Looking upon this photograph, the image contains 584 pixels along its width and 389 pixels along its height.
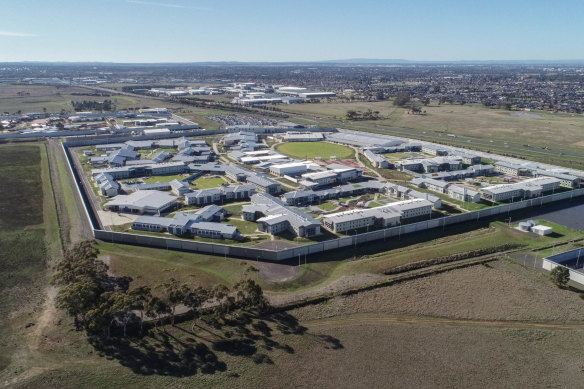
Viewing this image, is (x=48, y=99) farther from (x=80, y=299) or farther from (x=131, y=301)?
(x=131, y=301)

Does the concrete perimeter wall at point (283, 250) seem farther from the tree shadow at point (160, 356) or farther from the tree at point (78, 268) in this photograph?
the tree shadow at point (160, 356)

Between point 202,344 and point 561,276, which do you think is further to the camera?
point 561,276

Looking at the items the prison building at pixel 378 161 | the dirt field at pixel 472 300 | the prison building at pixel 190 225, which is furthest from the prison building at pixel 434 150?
the prison building at pixel 190 225

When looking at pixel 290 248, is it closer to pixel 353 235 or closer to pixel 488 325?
pixel 353 235

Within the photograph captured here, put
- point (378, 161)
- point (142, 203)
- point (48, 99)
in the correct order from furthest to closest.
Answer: point (48, 99), point (378, 161), point (142, 203)

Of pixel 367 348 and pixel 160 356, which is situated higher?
pixel 160 356

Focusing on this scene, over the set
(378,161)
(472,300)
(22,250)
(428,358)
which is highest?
(378,161)

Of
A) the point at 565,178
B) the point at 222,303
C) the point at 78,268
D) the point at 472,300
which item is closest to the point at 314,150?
the point at 565,178

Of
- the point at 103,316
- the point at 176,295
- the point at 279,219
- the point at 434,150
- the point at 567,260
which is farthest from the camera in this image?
the point at 434,150

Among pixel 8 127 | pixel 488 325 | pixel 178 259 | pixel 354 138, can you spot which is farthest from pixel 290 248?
pixel 8 127
